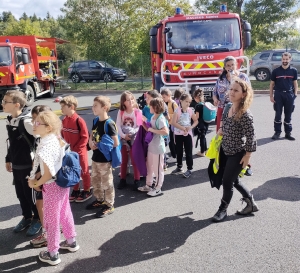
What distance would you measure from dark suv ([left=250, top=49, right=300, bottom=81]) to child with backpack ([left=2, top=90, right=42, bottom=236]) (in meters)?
16.7

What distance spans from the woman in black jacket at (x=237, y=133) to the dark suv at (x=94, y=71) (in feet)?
64.2

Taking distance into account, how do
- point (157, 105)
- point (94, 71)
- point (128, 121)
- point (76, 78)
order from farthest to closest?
point (76, 78), point (94, 71), point (128, 121), point (157, 105)

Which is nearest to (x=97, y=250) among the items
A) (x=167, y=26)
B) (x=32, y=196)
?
(x=32, y=196)

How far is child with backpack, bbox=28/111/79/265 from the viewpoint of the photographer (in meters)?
2.97

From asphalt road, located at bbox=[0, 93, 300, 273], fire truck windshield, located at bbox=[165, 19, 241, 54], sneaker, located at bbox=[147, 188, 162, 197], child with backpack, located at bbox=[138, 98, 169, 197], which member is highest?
fire truck windshield, located at bbox=[165, 19, 241, 54]

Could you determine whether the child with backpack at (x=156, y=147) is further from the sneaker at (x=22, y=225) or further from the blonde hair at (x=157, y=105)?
the sneaker at (x=22, y=225)

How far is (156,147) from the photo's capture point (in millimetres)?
4734

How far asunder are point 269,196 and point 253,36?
1895 cm

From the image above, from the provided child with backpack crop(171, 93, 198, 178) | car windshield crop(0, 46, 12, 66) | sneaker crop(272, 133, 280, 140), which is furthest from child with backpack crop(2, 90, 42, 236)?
car windshield crop(0, 46, 12, 66)

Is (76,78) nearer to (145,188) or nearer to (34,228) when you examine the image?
(145,188)

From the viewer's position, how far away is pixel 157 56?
10.1 metres

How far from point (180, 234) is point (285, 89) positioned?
15.7ft

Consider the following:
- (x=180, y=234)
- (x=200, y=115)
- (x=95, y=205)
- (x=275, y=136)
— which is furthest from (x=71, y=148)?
(x=275, y=136)

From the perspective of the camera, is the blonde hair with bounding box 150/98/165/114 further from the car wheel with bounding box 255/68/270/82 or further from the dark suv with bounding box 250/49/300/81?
the car wheel with bounding box 255/68/270/82
